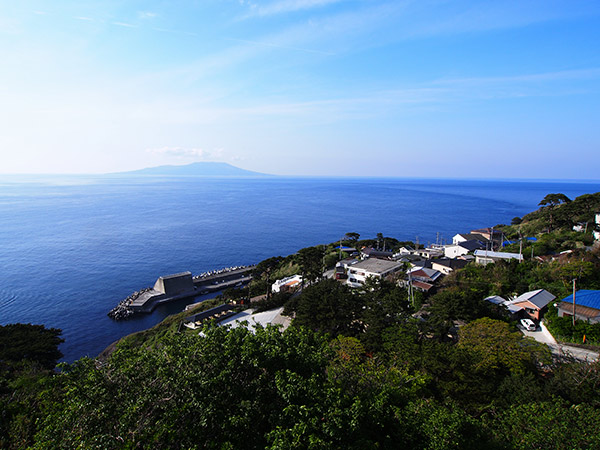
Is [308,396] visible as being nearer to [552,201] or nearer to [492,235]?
[492,235]

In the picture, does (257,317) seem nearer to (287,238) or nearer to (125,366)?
(125,366)

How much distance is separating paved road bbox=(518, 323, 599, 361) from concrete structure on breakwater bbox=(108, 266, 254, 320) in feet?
97.0

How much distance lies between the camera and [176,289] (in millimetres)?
38000

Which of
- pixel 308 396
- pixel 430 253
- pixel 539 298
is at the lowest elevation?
pixel 430 253

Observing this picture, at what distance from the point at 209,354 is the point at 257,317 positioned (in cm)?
1816

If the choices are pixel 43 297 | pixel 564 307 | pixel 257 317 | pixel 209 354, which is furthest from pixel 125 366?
pixel 43 297

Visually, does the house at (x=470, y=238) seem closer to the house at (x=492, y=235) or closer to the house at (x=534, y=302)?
the house at (x=492, y=235)

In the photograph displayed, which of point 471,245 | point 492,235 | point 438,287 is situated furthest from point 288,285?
point 492,235

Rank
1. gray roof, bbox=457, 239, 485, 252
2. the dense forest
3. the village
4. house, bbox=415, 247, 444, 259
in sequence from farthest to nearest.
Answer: house, bbox=415, 247, 444, 259 < gray roof, bbox=457, 239, 485, 252 < the village < the dense forest

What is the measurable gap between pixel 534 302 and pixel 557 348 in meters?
4.66

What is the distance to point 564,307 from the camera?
1820 centimetres

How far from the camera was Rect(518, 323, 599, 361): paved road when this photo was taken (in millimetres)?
14764

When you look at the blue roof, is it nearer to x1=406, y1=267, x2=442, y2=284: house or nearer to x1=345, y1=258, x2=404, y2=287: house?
x1=406, y1=267, x2=442, y2=284: house

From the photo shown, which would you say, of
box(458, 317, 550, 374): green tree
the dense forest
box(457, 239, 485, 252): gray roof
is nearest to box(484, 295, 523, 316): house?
box(458, 317, 550, 374): green tree
